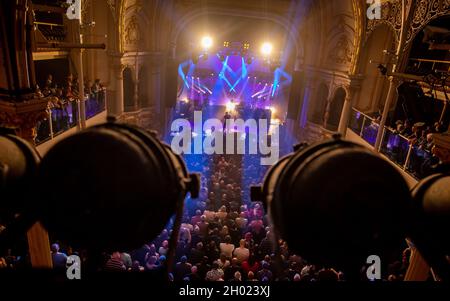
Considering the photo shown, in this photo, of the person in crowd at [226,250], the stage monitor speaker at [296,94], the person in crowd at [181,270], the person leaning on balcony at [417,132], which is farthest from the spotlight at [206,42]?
the person in crowd at [181,270]

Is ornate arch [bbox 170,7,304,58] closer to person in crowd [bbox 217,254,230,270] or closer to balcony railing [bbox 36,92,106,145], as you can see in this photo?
balcony railing [bbox 36,92,106,145]

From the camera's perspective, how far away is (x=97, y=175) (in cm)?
174

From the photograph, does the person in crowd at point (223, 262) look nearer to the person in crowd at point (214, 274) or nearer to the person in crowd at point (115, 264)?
the person in crowd at point (214, 274)

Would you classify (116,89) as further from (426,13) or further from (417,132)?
(426,13)

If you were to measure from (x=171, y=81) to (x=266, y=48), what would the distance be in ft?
24.1

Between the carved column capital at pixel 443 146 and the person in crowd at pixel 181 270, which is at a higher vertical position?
the carved column capital at pixel 443 146

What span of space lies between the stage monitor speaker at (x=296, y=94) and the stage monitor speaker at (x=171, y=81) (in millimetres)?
7378

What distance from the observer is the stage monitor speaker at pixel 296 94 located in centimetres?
1830

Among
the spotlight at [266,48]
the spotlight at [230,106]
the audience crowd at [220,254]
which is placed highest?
the spotlight at [266,48]

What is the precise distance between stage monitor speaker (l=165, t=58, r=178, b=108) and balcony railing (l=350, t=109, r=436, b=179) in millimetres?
11049

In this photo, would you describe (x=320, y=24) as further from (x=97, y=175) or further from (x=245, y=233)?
(x=97, y=175)

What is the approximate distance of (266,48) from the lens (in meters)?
20.5

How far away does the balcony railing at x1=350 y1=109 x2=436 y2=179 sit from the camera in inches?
307

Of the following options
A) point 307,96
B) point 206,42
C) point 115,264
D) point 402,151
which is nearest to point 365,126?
point 402,151
